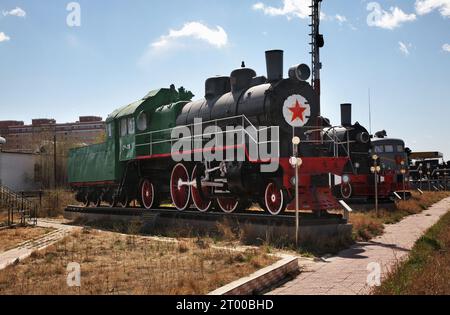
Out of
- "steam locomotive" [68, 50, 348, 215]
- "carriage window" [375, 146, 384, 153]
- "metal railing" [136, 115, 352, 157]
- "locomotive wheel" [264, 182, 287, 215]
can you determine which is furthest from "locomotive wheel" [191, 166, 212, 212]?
"carriage window" [375, 146, 384, 153]

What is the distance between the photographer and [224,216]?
46.1 feet

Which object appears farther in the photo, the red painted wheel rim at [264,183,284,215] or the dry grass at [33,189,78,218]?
the dry grass at [33,189,78,218]

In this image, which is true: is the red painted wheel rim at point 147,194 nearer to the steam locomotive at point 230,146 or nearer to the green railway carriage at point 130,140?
the steam locomotive at point 230,146

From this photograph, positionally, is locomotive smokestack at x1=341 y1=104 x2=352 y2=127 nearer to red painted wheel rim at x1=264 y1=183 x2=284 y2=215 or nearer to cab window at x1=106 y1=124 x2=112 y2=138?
red painted wheel rim at x1=264 y1=183 x2=284 y2=215

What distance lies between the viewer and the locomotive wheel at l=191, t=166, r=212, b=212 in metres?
15.7

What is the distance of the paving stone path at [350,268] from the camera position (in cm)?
737

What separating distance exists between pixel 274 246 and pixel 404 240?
396 cm

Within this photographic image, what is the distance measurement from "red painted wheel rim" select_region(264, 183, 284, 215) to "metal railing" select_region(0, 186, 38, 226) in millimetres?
12738

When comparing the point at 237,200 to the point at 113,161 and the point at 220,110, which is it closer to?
the point at 220,110

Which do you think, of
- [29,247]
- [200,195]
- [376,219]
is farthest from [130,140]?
[376,219]

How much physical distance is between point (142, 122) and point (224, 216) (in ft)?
21.9
